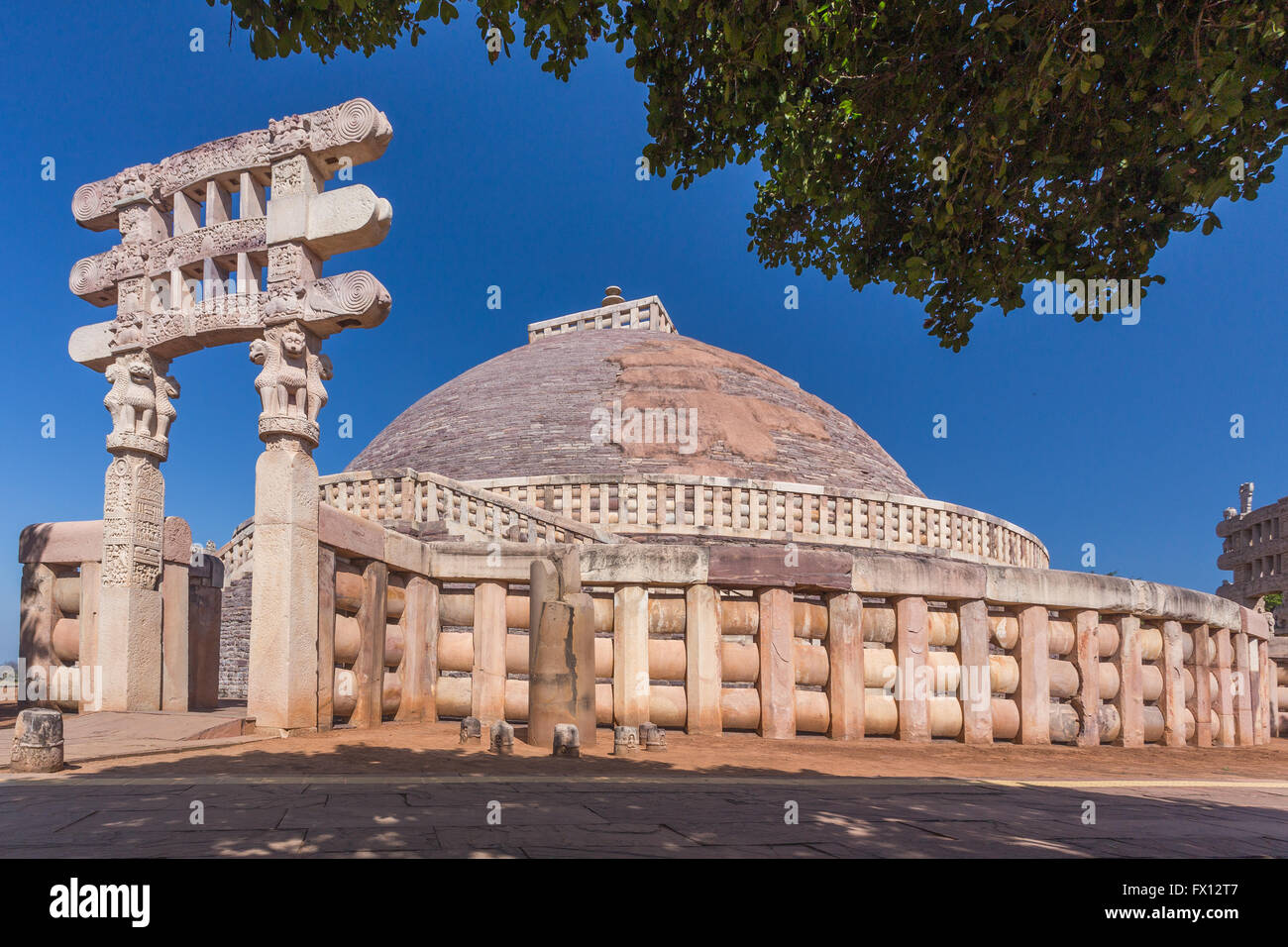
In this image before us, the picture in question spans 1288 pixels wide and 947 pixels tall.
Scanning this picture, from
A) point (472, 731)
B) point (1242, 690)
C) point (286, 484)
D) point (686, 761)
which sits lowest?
point (1242, 690)

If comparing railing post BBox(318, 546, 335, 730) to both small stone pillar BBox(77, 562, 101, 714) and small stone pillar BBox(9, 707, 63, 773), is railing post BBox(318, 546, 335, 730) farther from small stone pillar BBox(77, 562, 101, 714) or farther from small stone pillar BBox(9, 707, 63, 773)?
small stone pillar BBox(77, 562, 101, 714)

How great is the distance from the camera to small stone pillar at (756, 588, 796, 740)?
7.71 metres

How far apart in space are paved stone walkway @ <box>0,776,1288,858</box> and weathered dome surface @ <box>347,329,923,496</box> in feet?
51.9

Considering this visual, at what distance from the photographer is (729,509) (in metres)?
17.5

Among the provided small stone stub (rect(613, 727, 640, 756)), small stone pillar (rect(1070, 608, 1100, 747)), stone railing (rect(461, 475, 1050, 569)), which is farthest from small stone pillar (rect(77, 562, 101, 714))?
small stone pillar (rect(1070, 608, 1100, 747))

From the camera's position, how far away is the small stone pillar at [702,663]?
764 centimetres

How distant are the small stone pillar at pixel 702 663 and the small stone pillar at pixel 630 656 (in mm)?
156

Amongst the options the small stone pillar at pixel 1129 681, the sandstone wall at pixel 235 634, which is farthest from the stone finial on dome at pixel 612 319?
the small stone pillar at pixel 1129 681

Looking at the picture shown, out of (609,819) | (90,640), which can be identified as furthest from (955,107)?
(90,640)

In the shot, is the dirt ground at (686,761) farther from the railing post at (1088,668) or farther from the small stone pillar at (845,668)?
the railing post at (1088,668)

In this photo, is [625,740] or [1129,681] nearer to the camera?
[625,740]

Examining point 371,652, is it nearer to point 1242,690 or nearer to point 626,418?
point 1242,690

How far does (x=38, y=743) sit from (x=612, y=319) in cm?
3026

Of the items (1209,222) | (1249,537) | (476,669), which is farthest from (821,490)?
(1249,537)
